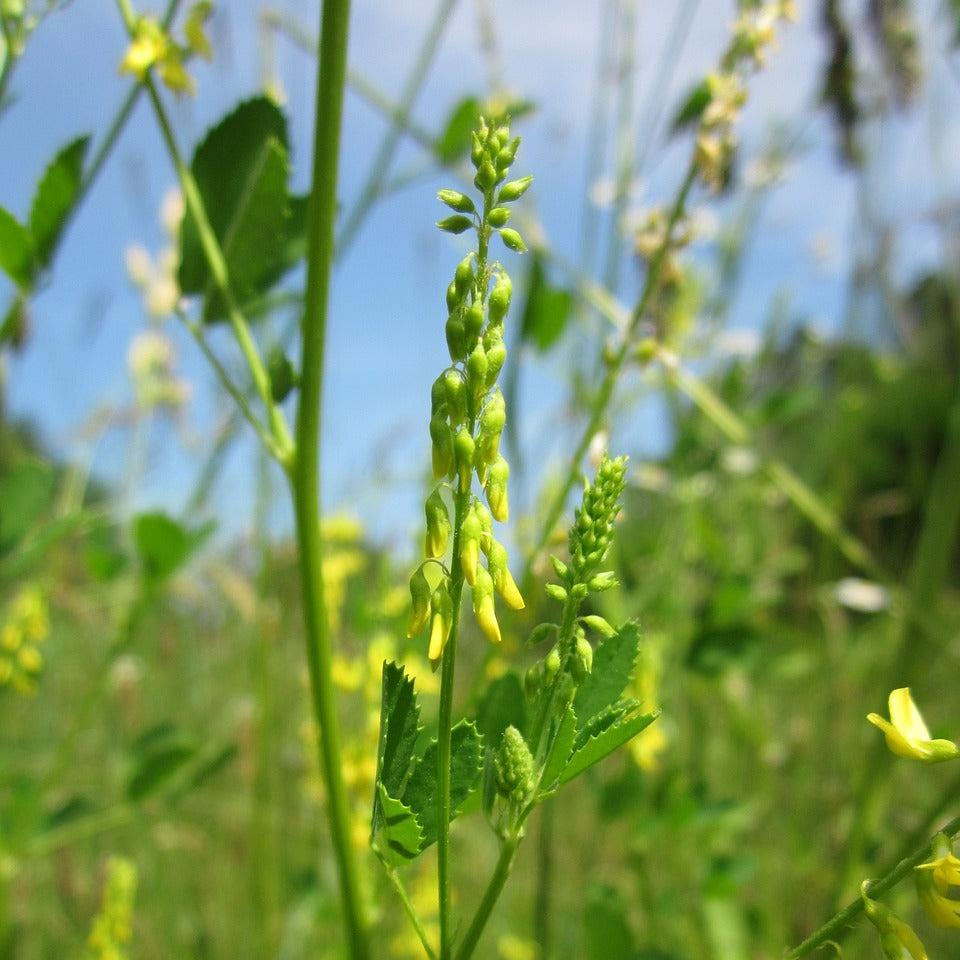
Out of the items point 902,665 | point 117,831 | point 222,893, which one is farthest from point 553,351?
point 117,831

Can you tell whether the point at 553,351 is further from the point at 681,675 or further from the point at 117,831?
the point at 117,831

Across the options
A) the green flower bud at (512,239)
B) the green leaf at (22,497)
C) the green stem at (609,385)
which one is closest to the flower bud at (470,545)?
the green flower bud at (512,239)

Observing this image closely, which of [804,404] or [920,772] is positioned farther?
[920,772]

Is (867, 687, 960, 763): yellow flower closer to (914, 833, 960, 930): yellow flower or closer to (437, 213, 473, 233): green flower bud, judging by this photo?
(914, 833, 960, 930): yellow flower

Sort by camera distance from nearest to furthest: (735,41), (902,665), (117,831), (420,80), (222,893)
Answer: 1. (735,41)
2. (420,80)
3. (902,665)
4. (222,893)
5. (117,831)

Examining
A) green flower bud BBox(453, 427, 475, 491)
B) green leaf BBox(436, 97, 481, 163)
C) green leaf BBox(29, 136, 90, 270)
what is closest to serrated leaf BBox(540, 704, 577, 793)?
green flower bud BBox(453, 427, 475, 491)

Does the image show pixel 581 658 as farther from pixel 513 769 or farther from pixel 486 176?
pixel 486 176

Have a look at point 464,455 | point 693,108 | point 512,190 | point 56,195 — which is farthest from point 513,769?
point 693,108

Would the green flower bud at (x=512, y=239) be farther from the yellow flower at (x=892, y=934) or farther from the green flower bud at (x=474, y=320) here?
the yellow flower at (x=892, y=934)
